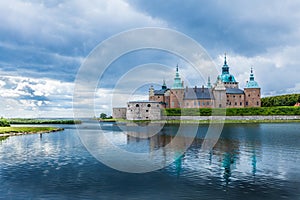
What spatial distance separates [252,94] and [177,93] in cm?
2562

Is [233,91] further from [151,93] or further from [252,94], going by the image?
[151,93]

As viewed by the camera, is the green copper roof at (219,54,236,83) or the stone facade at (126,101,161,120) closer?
the stone facade at (126,101,161,120)

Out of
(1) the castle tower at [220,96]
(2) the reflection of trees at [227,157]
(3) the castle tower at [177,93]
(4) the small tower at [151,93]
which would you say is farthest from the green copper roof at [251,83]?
(2) the reflection of trees at [227,157]

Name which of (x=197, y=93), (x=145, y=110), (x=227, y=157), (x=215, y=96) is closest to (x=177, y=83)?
(x=197, y=93)

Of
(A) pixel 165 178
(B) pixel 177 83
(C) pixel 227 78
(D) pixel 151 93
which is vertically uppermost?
(C) pixel 227 78

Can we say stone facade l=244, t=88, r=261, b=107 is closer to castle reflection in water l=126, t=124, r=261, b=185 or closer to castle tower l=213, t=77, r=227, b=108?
castle tower l=213, t=77, r=227, b=108

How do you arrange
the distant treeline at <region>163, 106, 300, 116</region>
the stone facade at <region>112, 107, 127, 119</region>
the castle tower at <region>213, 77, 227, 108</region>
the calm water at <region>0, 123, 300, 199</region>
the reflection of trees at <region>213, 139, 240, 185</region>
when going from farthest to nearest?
1. the stone facade at <region>112, 107, 127, 119</region>
2. the castle tower at <region>213, 77, 227, 108</region>
3. the distant treeline at <region>163, 106, 300, 116</region>
4. the reflection of trees at <region>213, 139, 240, 185</region>
5. the calm water at <region>0, 123, 300, 199</region>

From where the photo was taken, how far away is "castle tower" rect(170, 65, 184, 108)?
10525 cm

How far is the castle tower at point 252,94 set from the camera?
103m

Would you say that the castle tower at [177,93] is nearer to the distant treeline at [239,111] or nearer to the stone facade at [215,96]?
the stone facade at [215,96]

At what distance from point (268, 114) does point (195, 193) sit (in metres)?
78.7

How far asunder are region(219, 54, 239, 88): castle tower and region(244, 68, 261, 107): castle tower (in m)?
12.1

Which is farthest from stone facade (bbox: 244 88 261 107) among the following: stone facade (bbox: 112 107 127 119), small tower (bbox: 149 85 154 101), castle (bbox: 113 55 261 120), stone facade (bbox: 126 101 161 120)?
stone facade (bbox: 112 107 127 119)

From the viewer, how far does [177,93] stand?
10550cm
